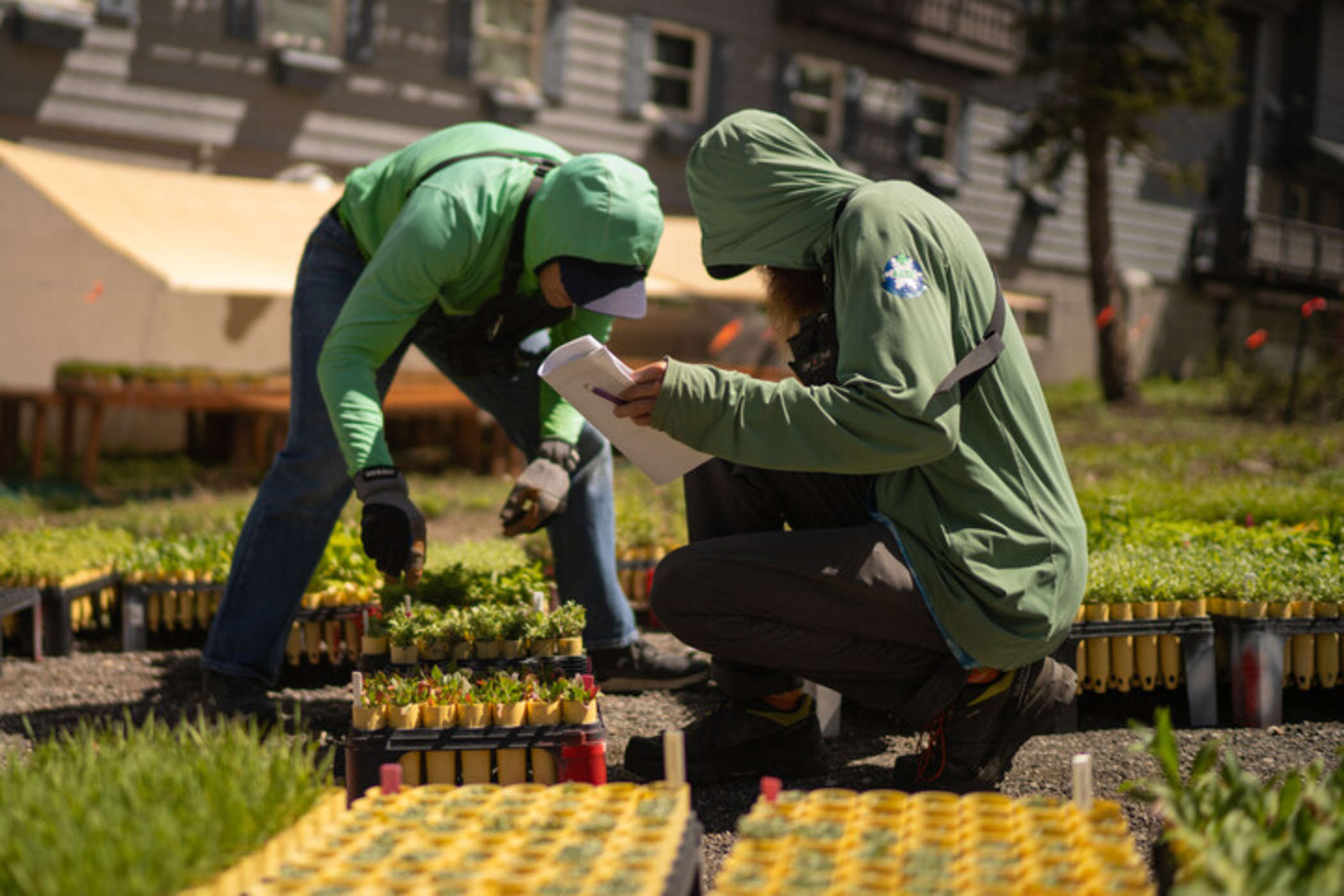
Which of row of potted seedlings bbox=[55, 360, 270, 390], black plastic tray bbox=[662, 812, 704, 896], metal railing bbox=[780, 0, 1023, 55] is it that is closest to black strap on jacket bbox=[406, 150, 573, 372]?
black plastic tray bbox=[662, 812, 704, 896]

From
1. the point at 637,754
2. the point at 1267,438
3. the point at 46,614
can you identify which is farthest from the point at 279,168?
the point at 637,754

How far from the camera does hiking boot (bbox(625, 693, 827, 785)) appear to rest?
3.29m

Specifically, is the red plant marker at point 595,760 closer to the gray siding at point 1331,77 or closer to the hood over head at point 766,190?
the hood over head at point 766,190

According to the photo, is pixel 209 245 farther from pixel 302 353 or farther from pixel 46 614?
pixel 302 353

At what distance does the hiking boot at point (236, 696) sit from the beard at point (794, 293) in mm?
1781

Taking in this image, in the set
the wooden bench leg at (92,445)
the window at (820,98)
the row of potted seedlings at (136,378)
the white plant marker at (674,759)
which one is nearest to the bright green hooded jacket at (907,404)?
the white plant marker at (674,759)

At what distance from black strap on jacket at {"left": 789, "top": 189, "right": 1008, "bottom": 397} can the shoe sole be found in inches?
53.6

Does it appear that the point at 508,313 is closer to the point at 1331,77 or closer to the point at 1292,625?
the point at 1292,625

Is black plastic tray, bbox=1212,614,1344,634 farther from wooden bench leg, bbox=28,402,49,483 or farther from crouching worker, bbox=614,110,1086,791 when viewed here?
wooden bench leg, bbox=28,402,49,483

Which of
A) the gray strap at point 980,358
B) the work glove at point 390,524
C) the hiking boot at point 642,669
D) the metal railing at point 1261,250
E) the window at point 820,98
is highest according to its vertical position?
the window at point 820,98

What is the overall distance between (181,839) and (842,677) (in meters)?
1.64

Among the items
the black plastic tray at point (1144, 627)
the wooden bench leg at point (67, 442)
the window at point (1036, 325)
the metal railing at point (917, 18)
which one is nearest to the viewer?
the black plastic tray at point (1144, 627)

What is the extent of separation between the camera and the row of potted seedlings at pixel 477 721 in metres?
2.98

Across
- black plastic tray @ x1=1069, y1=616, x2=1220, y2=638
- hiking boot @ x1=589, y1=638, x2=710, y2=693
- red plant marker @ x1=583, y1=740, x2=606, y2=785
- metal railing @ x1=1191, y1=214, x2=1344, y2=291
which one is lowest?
hiking boot @ x1=589, y1=638, x2=710, y2=693
